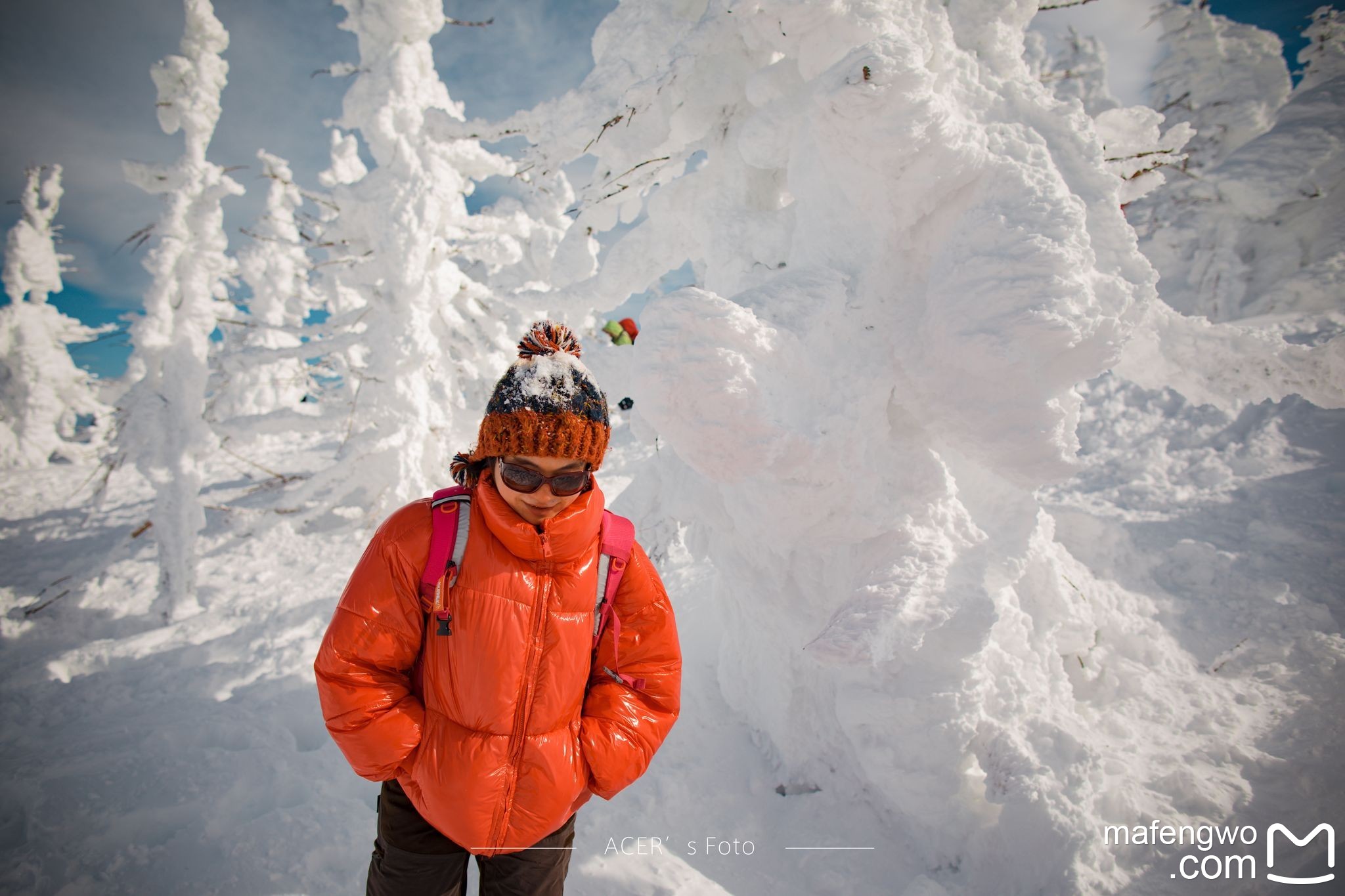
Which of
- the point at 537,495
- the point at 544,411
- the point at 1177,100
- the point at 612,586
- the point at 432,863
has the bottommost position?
the point at 432,863

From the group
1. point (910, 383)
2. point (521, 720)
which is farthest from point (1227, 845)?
point (521, 720)

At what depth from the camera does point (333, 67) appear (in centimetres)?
579

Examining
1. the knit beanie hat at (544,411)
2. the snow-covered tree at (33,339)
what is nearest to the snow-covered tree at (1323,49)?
the knit beanie hat at (544,411)

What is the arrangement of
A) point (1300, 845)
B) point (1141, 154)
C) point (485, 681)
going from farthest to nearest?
point (1141, 154) → point (1300, 845) → point (485, 681)

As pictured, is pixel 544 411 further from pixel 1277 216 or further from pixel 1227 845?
pixel 1277 216

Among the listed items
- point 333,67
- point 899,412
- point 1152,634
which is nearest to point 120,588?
point 333,67

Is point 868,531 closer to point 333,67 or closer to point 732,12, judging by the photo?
point 732,12

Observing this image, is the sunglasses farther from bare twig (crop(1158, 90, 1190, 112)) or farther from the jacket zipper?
bare twig (crop(1158, 90, 1190, 112))

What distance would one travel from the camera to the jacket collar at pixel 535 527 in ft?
5.24

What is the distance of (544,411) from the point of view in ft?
5.34

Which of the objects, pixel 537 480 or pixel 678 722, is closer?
pixel 537 480

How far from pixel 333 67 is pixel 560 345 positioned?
6730mm

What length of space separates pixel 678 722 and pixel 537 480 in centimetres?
283

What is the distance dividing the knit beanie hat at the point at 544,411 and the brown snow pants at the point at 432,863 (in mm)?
1186
